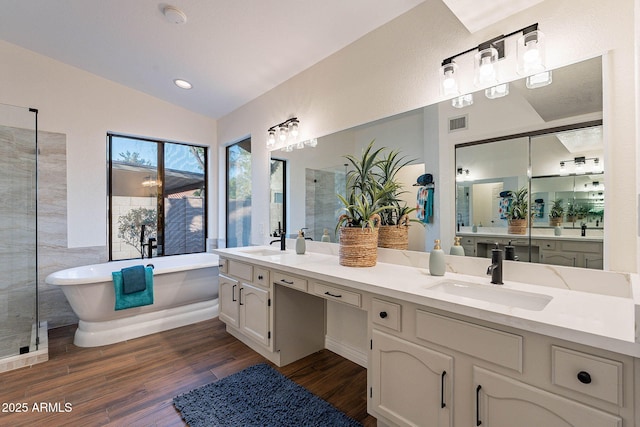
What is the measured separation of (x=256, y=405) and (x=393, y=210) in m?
1.56

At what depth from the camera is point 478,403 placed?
44.0 inches

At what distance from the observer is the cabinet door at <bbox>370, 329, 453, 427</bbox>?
122 cm

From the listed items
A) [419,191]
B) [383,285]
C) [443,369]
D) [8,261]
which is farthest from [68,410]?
[419,191]

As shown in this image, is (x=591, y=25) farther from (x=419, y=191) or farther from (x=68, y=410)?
(x=68, y=410)

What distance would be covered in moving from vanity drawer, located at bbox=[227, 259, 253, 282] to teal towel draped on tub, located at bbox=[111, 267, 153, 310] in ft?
2.73

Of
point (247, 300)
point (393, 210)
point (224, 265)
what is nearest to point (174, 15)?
point (224, 265)

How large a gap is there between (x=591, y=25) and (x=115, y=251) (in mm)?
4638

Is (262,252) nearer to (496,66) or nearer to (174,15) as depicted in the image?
(174,15)

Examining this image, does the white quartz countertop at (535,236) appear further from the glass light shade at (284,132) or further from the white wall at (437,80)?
the glass light shade at (284,132)

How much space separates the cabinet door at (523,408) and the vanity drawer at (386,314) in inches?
14.3

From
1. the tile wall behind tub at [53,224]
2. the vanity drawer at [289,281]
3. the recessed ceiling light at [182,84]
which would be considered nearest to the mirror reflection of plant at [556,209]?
the vanity drawer at [289,281]

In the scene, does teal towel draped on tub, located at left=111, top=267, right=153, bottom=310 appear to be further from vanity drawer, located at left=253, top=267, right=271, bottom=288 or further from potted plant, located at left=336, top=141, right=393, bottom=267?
potted plant, located at left=336, top=141, right=393, bottom=267

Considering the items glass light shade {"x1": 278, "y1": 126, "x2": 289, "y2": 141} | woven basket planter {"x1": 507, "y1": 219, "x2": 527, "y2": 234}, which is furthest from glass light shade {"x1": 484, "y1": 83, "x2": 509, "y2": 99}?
glass light shade {"x1": 278, "y1": 126, "x2": 289, "y2": 141}

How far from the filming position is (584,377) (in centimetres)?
89
